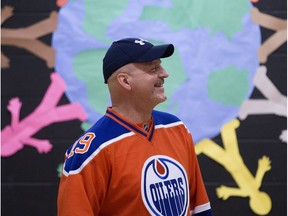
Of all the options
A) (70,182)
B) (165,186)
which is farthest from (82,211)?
(165,186)

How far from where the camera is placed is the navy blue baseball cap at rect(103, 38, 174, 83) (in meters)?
1.62

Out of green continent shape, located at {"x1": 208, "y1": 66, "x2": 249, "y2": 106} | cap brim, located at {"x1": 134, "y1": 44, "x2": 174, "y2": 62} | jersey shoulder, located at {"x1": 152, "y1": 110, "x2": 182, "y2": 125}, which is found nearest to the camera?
cap brim, located at {"x1": 134, "y1": 44, "x2": 174, "y2": 62}

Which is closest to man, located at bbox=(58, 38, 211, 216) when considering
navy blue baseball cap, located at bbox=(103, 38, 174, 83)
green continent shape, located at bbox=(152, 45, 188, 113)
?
navy blue baseball cap, located at bbox=(103, 38, 174, 83)

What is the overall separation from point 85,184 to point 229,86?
151 centimetres

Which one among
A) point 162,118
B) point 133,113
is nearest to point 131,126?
point 133,113

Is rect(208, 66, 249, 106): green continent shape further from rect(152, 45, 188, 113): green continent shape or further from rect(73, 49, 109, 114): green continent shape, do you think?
rect(73, 49, 109, 114): green continent shape

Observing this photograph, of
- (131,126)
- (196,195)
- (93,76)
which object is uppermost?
(131,126)

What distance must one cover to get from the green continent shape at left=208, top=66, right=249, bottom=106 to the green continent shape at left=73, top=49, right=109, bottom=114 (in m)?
0.57

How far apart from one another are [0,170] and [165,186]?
60.9 inches

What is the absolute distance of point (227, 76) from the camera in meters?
2.85

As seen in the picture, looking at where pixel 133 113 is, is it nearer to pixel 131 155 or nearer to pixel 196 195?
pixel 131 155

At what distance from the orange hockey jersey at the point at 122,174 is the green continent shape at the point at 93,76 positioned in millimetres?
1197

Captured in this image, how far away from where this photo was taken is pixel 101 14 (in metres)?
2.88

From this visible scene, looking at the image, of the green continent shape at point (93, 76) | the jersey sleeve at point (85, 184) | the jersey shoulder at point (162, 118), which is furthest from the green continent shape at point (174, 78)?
the jersey sleeve at point (85, 184)
